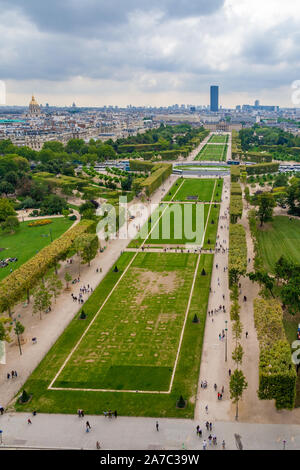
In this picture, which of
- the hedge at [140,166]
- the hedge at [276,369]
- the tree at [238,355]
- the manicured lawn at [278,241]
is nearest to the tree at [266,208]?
the manicured lawn at [278,241]

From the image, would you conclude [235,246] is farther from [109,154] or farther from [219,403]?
[109,154]

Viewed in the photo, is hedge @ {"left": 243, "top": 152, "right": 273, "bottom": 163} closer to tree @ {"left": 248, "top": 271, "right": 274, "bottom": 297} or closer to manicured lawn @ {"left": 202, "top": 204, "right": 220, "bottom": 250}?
manicured lawn @ {"left": 202, "top": 204, "right": 220, "bottom": 250}

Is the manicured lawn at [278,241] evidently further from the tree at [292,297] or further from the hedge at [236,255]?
the tree at [292,297]

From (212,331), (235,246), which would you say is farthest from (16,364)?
(235,246)

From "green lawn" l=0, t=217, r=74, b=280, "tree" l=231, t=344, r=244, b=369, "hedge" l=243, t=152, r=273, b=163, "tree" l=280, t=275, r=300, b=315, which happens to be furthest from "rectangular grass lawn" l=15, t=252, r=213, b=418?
"hedge" l=243, t=152, r=273, b=163

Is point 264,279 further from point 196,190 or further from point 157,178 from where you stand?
point 157,178

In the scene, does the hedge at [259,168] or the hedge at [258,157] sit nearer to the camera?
the hedge at [259,168]
